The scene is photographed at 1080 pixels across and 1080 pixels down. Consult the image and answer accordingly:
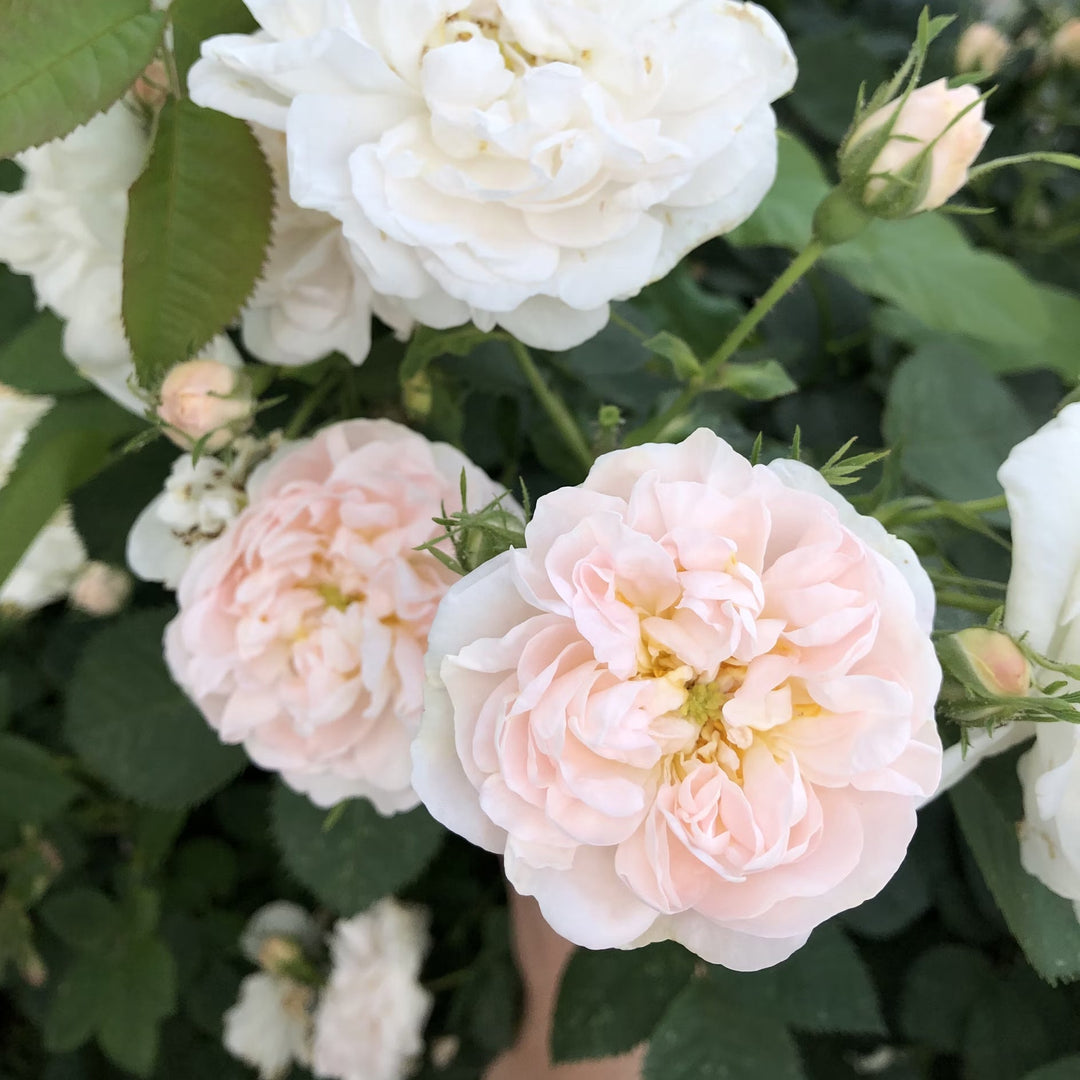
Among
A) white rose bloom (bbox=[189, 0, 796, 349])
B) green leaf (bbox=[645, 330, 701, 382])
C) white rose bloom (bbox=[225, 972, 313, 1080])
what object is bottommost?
white rose bloom (bbox=[225, 972, 313, 1080])

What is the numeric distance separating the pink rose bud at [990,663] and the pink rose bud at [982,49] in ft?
2.31

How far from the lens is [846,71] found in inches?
35.4

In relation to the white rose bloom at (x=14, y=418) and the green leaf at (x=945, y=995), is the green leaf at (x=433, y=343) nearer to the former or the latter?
the white rose bloom at (x=14, y=418)

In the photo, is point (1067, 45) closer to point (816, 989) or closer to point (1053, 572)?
point (1053, 572)

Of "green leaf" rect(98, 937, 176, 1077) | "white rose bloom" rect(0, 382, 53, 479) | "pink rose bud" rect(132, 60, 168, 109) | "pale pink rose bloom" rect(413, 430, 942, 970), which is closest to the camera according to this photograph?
"pale pink rose bloom" rect(413, 430, 942, 970)

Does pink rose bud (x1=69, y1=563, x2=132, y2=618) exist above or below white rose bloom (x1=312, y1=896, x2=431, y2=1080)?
above

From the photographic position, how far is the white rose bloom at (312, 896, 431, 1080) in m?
0.77

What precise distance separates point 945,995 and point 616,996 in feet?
0.99

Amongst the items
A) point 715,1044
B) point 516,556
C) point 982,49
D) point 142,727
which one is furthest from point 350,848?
point 982,49

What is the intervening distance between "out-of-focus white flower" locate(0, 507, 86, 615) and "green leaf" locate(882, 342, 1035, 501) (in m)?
0.67

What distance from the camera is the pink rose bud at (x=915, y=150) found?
1.26ft

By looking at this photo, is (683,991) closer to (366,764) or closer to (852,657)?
(366,764)

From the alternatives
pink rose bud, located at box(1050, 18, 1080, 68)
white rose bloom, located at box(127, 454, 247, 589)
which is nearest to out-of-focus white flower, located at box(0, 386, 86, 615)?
white rose bloom, located at box(127, 454, 247, 589)

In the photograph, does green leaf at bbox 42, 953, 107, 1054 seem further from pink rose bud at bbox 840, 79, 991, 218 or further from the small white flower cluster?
pink rose bud at bbox 840, 79, 991, 218
